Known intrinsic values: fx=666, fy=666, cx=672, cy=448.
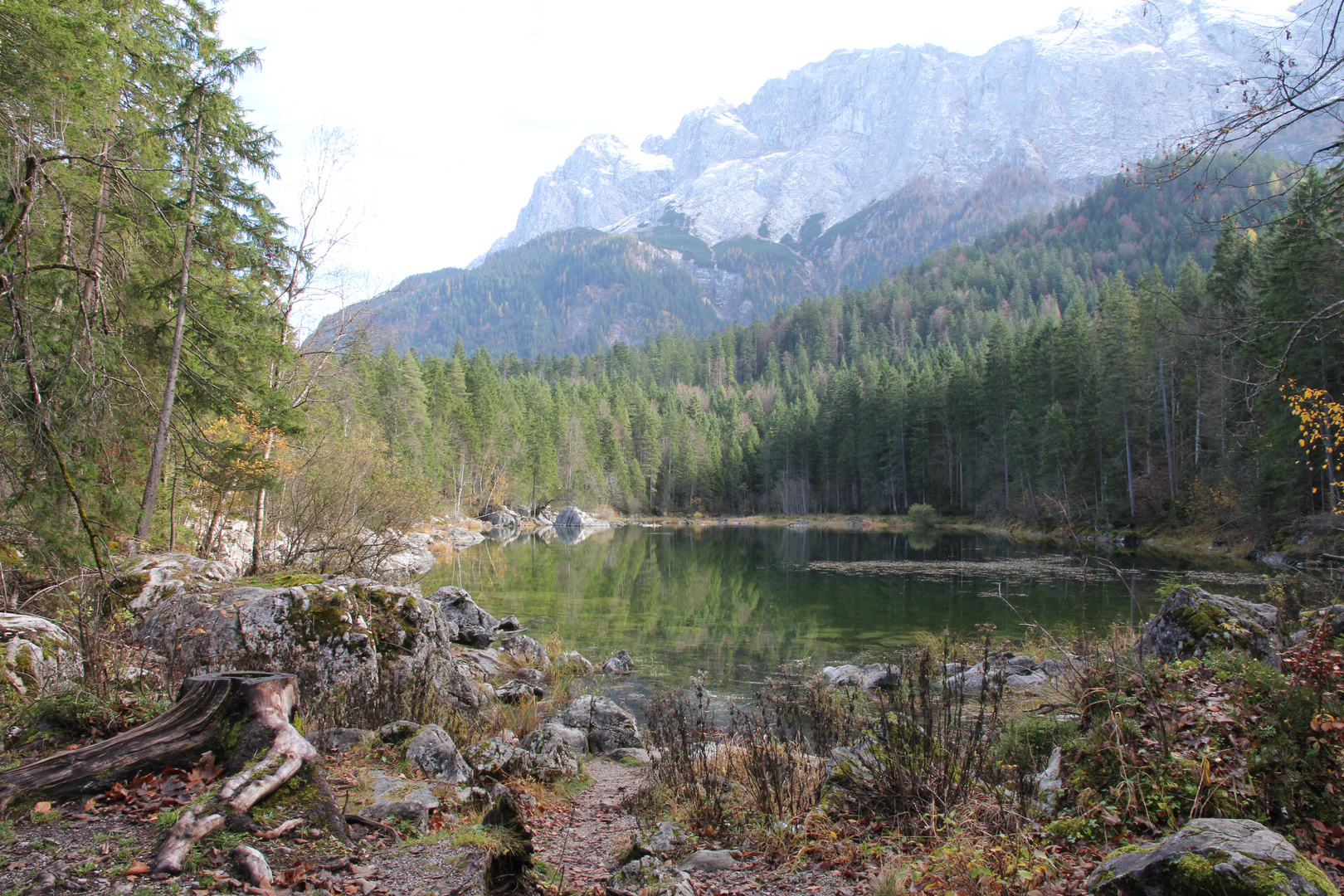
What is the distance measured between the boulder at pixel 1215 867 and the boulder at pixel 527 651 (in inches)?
464

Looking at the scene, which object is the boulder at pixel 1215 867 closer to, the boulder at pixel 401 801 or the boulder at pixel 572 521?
the boulder at pixel 401 801

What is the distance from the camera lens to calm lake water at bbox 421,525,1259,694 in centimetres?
1577

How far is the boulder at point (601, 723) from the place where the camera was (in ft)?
31.6

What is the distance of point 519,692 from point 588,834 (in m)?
5.47

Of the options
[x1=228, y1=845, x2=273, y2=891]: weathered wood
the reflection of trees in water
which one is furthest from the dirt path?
the reflection of trees in water

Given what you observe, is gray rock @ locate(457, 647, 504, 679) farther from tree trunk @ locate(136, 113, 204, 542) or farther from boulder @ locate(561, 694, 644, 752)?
tree trunk @ locate(136, 113, 204, 542)

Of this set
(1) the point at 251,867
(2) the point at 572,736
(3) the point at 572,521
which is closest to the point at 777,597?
(2) the point at 572,736

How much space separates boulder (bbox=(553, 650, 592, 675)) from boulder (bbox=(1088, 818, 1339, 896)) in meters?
11.5

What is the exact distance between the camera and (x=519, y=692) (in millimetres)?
11117

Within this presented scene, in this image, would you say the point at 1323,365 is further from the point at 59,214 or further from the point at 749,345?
the point at 749,345

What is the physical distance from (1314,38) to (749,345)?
139m

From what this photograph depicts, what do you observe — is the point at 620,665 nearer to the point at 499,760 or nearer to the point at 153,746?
the point at 499,760

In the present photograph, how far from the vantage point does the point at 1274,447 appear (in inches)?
971

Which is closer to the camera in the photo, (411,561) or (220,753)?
(220,753)
